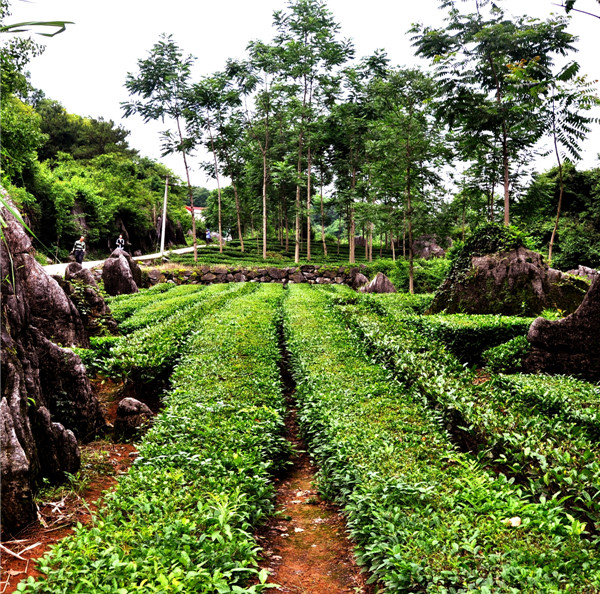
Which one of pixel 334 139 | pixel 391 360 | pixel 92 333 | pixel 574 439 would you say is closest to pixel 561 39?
pixel 391 360

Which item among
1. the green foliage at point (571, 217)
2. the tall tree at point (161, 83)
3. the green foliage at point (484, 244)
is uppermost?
the tall tree at point (161, 83)

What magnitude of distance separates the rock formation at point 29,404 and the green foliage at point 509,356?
580 cm

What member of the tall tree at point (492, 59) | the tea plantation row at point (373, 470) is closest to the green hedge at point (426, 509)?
the tea plantation row at point (373, 470)

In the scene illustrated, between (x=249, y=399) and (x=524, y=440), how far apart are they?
9.89 ft

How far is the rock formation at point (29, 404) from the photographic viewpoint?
10.3ft

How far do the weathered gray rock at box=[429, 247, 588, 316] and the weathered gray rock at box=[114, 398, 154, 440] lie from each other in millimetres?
7586

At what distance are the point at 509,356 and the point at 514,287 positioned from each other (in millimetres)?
3326

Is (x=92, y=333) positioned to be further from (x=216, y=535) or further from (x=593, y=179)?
(x=593, y=179)

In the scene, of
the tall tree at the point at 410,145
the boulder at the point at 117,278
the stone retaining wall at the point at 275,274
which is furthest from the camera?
the stone retaining wall at the point at 275,274

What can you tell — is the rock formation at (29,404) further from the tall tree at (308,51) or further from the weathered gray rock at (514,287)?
the tall tree at (308,51)

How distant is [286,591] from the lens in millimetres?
2977

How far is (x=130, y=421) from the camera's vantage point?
5.23 metres

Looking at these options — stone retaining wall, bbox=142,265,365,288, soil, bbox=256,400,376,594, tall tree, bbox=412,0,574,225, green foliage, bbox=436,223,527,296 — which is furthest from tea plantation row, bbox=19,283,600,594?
stone retaining wall, bbox=142,265,365,288

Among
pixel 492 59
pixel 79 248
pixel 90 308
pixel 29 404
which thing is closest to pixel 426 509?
pixel 29 404
